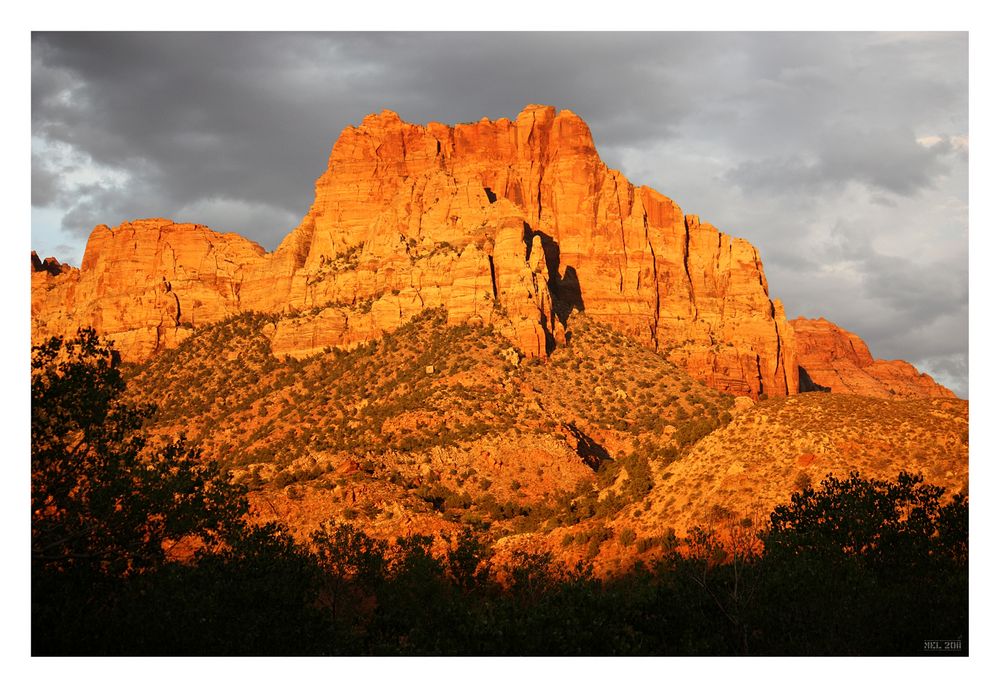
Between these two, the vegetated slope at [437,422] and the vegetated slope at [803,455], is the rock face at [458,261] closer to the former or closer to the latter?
the vegetated slope at [437,422]

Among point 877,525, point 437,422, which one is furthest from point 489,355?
point 877,525

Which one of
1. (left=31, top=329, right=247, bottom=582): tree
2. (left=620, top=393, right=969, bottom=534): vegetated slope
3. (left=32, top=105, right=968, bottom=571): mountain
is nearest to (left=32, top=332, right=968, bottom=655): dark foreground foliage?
(left=31, top=329, right=247, bottom=582): tree

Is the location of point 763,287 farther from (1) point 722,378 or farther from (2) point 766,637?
(2) point 766,637

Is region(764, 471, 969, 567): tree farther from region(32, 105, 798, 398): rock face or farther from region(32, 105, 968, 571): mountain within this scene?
region(32, 105, 798, 398): rock face

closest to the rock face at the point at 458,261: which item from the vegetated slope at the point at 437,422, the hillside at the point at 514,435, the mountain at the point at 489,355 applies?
the mountain at the point at 489,355

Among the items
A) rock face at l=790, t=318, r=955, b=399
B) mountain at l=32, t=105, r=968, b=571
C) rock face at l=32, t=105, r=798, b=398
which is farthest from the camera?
rock face at l=790, t=318, r=955, b=399
